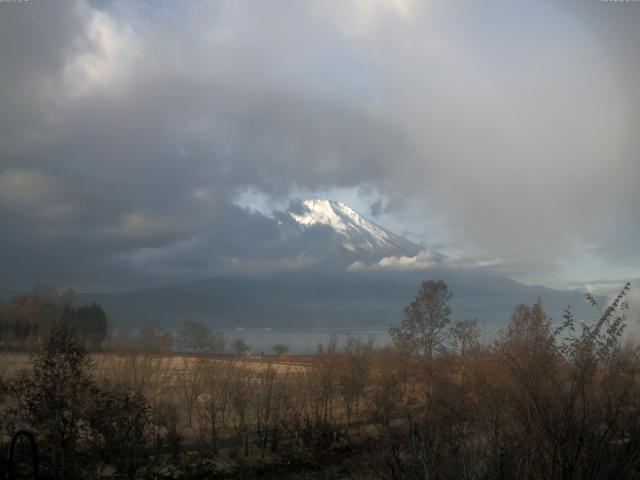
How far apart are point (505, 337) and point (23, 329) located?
5195 cm

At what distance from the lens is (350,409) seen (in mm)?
36562

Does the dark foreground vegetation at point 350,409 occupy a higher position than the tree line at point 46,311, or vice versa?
the tree line at point 46,311

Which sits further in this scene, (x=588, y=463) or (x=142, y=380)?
(x=142, y=380)

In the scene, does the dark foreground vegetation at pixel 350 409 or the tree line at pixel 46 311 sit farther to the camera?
the tree line at pixel 46 311

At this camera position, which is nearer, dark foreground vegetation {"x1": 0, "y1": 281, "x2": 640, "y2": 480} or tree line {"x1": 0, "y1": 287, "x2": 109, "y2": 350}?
dark foreground vegetation {"x1": 0, "y1": 281, "x2": 640, "y2": 480}

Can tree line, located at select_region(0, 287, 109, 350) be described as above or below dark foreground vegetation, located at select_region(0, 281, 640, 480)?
above

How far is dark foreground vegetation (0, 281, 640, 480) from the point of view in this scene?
7922mm

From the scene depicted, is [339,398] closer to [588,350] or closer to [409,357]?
[409,357]

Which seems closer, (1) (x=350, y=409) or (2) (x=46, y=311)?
(1) (x=350, y=409)

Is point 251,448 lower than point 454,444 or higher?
lower

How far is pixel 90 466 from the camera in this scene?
19.7 meters

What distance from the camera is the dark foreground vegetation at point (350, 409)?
312 inches

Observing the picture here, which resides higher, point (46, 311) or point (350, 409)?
point (46, 311)

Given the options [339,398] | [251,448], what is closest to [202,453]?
[251,448]
